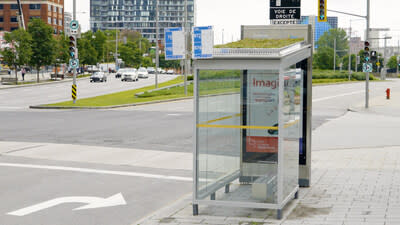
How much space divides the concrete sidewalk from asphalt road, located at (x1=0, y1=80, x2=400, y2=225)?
Result: 1044mm

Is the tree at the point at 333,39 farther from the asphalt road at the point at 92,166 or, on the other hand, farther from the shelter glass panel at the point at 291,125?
the shelter glass panel at the point at 291,125

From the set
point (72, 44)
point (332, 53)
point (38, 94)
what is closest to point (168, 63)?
point (332, 53)

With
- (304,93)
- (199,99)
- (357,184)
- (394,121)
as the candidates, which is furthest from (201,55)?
(394,121)

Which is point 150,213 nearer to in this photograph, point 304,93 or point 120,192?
point 120,192

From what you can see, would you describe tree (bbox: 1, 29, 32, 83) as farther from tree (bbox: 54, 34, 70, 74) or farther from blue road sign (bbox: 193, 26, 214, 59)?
blue road sign (bbox: 193, 26, 214, 59)

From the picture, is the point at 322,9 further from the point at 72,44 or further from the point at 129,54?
the point at 129,54

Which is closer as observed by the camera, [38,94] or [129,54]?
[38,94]

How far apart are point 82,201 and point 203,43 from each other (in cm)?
357

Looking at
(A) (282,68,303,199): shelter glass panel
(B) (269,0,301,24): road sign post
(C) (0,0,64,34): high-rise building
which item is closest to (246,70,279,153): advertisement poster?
(A) (282,68,303,199): shelter glass panel

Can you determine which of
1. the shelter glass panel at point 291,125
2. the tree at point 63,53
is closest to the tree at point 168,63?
the tree at point 63,53

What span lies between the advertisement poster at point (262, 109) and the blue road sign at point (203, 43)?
1042mm

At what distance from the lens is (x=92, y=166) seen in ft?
43.2

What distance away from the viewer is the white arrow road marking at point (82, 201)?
890 cm

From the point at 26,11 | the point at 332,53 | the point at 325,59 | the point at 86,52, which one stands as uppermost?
the point at 26,11
